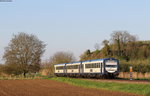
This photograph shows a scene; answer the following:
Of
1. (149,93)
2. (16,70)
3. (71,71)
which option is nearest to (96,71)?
(71,71)

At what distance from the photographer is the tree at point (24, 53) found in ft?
202

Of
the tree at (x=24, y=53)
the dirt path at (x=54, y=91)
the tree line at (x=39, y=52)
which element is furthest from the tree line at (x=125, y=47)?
the dirt path at (x=54, y=91)

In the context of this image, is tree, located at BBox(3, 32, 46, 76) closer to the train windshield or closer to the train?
the train

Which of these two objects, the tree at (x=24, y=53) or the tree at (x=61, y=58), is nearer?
the tree at (x=24, y=53)

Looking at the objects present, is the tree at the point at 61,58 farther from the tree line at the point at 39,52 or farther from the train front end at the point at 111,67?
the train front end at the point at 111,67

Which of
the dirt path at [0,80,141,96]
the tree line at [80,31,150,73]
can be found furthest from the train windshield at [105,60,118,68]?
the tree line at [80,31,150,73]

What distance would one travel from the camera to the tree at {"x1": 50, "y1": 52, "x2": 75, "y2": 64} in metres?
91.9

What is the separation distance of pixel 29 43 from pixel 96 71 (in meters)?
25.1

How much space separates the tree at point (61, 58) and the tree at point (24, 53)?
27257 millimetres

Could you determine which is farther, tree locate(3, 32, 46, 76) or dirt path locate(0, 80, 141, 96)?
tree locate(3, 32, 46, 76)

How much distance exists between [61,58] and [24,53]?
109 feet

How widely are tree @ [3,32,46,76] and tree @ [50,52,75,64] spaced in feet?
89.4

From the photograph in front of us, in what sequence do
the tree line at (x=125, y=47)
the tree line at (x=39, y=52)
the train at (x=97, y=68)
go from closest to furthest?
the train at (x=97, y=68) → the tree line at (x=39, y=52) → the tree line at (x=125, y=47)

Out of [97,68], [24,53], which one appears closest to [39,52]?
[24,53]
